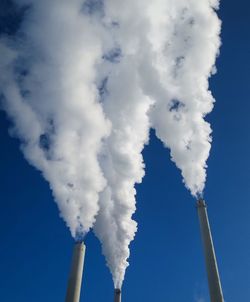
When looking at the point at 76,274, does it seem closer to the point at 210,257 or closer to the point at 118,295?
the point at 118,295

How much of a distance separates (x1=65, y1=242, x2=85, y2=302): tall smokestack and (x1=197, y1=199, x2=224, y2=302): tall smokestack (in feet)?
34.6

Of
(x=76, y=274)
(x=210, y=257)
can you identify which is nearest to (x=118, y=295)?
(x=76, y=274)

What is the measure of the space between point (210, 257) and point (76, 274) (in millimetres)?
11215

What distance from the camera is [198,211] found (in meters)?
24.9

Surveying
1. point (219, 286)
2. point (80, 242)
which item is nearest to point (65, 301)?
point (80, 242)

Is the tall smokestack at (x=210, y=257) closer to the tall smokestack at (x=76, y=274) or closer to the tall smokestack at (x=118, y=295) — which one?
the tall smokestack at (x=76, y=274)

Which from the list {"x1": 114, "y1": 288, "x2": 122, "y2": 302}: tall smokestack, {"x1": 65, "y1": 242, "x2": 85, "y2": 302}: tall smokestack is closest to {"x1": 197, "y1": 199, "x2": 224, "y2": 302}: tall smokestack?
{"x1": 65, "y1": 242, "x2": 85, "y2": 302}: tall smokestack

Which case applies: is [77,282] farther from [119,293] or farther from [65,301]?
[119,293]

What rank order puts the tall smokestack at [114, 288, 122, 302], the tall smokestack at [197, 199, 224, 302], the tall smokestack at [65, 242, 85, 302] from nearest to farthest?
the tall smokestack at [197, 199, 224, 302], the tall smokestack at [65, 242, 85, 302], the tall smokestack at [114, 288, 122, 302]

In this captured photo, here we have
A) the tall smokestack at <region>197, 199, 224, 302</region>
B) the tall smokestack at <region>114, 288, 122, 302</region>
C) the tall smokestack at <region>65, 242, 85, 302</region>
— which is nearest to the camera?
the tall smokestack at <region>197, 199, 224, 302</region>

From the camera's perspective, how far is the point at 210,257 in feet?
70.6

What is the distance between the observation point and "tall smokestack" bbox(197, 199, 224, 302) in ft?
64.0

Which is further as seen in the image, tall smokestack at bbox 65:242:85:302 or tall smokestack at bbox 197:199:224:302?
tall smokestack at bbox 65:242:85:302

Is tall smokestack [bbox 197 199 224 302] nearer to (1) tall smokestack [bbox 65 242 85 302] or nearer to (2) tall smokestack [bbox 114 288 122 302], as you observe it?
(1) tall smokestack [bbox 65 242 85 302]
